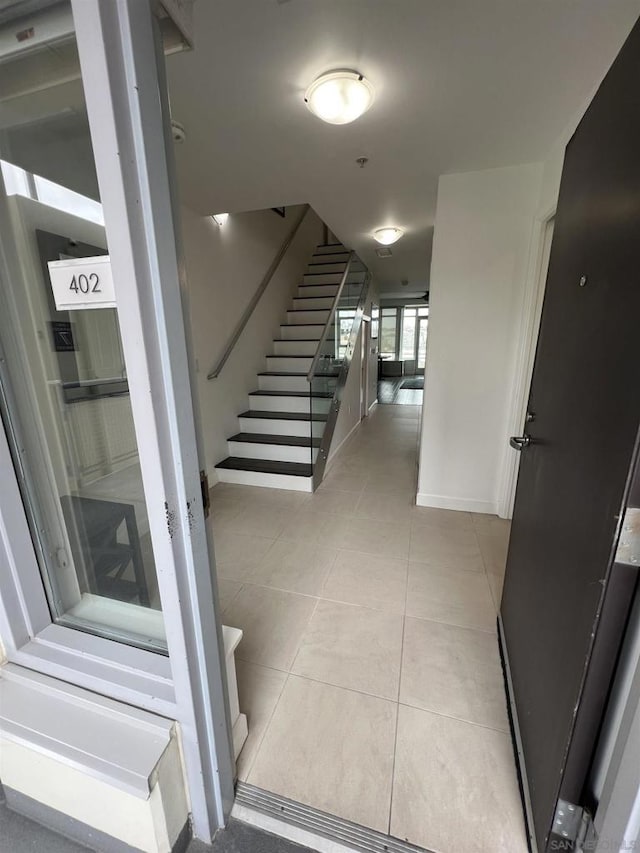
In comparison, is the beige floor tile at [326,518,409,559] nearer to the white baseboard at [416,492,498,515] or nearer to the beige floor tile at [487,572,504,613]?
the white baseboard at [416,492,498,515]

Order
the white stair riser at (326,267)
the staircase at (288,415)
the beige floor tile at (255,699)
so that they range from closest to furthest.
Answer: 1. the beige floor tile at (255,699)
2. the staircase at (288,415)
3. the white stair riser at (326,267)

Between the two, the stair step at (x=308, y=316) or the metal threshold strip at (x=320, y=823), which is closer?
the metal threshold strip at (x=320, y=823)

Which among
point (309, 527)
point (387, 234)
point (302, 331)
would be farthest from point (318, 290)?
point (309, 527)

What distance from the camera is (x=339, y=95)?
154cm

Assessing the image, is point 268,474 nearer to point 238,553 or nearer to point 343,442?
point 238,553

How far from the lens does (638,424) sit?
2.11 ft

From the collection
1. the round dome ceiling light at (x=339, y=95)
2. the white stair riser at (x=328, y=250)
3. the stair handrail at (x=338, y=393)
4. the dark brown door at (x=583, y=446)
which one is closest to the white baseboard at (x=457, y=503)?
the stair handrail at (x=338, y=393)

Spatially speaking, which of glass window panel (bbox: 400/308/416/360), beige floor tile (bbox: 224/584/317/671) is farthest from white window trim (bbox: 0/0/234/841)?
glass window panel (bbox: 400/308/416/360)

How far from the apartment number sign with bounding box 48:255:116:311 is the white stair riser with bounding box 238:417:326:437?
2.84m

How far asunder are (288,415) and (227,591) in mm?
2163

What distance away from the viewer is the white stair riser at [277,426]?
3.70m

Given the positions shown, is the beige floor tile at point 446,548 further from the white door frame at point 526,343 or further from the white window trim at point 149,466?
the white window trim at point 149,466

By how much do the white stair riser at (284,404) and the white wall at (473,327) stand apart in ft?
4.34

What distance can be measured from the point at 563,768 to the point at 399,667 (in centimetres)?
76
